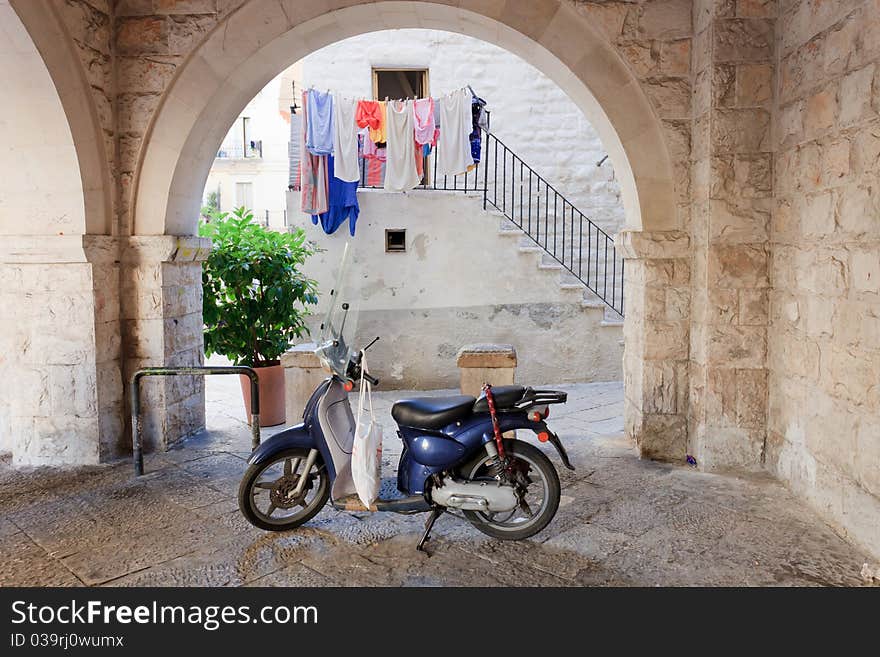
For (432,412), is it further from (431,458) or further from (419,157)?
(419,157)

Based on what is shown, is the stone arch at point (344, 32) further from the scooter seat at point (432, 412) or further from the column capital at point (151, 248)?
the scooter seat at point (432, 412)

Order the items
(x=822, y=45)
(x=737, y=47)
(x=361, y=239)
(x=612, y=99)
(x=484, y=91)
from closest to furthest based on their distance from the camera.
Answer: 1. (x=822, y=45)
2. (x=737, y=47)
3. (x=612, y=99)
4. (x=361, y=239)
5. (x=484, y=91)

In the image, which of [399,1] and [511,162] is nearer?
[399,1]

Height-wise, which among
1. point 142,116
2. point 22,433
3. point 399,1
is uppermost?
point 399,1

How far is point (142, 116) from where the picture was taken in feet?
14.7

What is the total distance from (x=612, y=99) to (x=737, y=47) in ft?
2.41

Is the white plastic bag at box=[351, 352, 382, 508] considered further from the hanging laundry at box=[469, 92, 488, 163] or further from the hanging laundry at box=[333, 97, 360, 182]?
the hanging laundry at box=[469, 92, 488, 163]

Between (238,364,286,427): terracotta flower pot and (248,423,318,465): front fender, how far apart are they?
2.36 meters

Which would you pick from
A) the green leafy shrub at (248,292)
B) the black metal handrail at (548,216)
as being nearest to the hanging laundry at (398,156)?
the black metal handrail at (548,216)

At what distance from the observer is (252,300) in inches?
221

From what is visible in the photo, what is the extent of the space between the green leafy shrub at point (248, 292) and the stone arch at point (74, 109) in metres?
1.14

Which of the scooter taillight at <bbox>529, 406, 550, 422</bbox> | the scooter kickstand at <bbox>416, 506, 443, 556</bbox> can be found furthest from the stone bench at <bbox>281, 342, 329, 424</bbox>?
the scooter taillight at <bbox>529, 406, 550, 422</bbox>

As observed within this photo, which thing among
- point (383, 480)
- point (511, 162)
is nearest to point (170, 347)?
point (383, 480)

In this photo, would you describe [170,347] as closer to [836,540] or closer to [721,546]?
[721,546]
